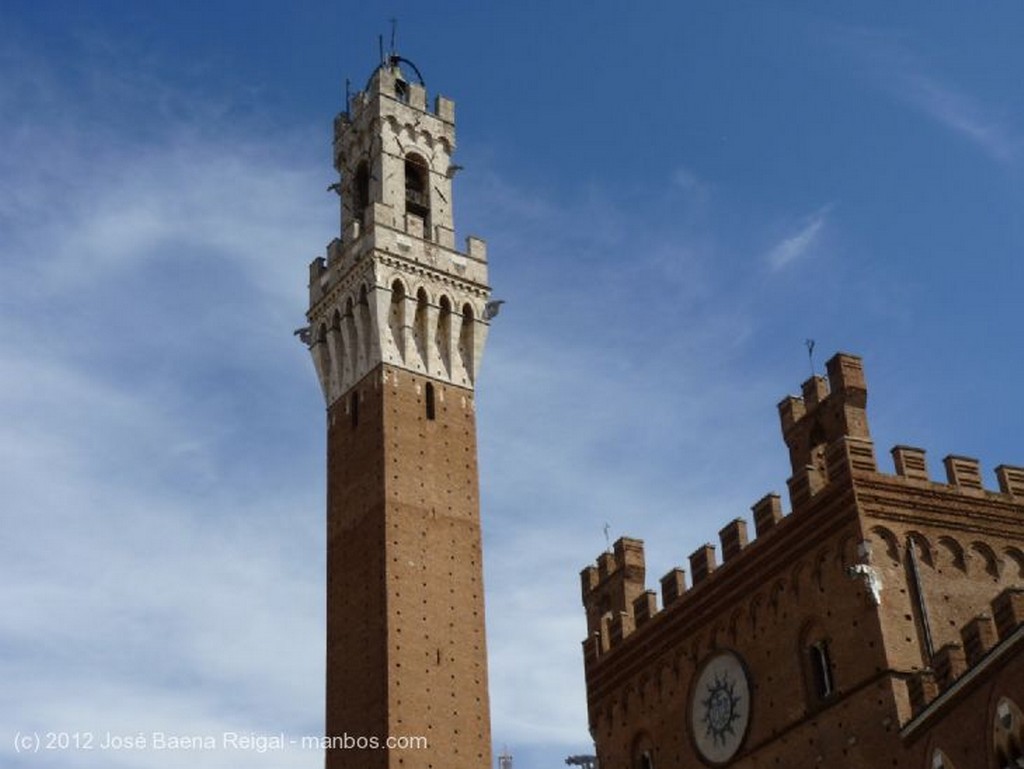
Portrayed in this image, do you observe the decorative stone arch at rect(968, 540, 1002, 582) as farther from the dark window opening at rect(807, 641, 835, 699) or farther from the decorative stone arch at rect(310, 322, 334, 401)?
the decorative stone arch at rect(310, 322, 334, 401)

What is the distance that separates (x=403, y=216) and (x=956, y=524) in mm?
24137

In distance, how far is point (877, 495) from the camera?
913 inches

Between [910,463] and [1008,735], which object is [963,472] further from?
[1008,735]

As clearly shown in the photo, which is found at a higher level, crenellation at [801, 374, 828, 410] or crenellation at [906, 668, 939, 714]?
crenellation at [801, 374, 828, 410]

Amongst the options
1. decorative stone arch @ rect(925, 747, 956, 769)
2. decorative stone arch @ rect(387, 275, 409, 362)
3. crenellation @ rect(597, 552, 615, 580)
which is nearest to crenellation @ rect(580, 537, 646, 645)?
crenellation @ rect(597, 552, 615, 580)

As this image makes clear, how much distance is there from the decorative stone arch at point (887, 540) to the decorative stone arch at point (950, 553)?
33.6 inches

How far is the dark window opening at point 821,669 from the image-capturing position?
23.0 m

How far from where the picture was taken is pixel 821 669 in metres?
23.2

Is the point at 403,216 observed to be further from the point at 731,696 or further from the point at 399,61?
the point at 731,696

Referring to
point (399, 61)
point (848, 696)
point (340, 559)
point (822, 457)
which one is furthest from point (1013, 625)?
point (399, 61)

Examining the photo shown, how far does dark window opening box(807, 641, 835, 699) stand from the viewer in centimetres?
2298

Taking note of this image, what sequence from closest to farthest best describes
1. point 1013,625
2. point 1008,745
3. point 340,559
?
point 1008,745
point 1013,625
point 340,559

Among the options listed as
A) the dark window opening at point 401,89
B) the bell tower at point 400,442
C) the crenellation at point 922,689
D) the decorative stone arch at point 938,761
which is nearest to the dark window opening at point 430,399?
the bell tower at point 400,442

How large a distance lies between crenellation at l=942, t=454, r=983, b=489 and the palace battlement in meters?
0.02
